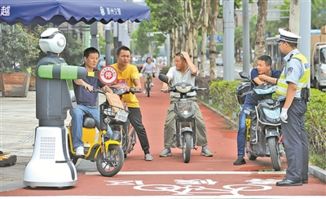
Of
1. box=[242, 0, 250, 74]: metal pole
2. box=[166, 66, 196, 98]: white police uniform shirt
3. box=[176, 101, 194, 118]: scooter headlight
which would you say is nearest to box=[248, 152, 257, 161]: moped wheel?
box=[176, 101, 194, 118]: scooter headlight

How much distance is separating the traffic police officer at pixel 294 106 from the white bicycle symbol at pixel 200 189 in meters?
0.37

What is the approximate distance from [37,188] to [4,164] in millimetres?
1882

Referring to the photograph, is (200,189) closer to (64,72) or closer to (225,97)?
(64,72)

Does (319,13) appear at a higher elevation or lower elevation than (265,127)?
higher

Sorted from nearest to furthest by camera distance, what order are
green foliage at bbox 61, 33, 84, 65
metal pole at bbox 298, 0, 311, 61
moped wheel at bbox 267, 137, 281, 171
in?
moped wheel at bbox 267, 137, 281, 171
metal pole at bbox 298, 0, 311, 61
green foliage at bbox 61, 33, 84, 65

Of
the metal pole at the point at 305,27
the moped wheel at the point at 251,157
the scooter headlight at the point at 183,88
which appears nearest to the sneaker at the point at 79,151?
the scooter headlight at the point at 183,88

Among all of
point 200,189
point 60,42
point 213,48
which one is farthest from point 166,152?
point 213,48

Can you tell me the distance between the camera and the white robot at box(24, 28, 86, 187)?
9.05 m

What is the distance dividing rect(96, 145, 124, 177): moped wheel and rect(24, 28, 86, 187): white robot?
97 cm

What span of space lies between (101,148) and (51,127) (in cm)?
113

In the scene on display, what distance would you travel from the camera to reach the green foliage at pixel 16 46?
96.9 ft

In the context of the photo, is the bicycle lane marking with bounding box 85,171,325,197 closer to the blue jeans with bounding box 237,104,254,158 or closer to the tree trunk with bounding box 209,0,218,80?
the blue jeans with bounding box 237,104,254,158

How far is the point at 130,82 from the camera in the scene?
38.5 ft

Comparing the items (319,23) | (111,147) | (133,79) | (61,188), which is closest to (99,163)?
(111,147)
